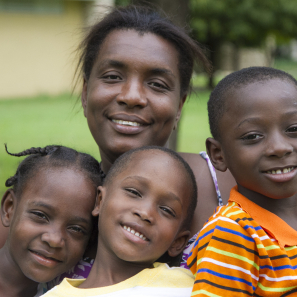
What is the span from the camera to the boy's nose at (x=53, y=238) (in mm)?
2311

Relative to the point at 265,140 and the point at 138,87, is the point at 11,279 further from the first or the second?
the point at 265,140

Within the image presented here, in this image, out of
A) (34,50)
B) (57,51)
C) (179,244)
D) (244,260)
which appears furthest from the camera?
(57,51)

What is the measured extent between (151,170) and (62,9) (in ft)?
62.5

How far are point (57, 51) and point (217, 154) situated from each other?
63.0 ft

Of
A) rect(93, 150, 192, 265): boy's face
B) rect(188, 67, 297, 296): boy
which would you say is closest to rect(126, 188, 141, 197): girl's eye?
rect(93, 150, 192, 265): boy's face

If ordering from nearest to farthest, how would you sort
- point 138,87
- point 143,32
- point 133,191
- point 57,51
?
point 133,191 < point 138,87 < point 143,32 < point 57,51

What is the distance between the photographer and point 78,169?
2605 mm

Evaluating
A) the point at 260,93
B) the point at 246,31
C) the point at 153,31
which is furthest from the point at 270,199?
the point at 246,31

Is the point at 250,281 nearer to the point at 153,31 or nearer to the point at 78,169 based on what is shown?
the point at 78,169

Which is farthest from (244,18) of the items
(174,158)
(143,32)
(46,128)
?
(174,158)

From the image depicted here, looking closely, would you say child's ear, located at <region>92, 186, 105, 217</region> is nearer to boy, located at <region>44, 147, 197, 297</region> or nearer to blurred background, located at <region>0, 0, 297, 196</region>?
boy, located at <region>44, 147, 197, 297</region>

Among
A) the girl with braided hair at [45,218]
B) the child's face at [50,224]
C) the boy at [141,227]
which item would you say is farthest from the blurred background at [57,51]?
the boy at [141,227]

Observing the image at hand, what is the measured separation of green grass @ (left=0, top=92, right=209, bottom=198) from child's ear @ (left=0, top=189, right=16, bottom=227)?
4.28 m

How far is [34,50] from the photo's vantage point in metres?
19.9
